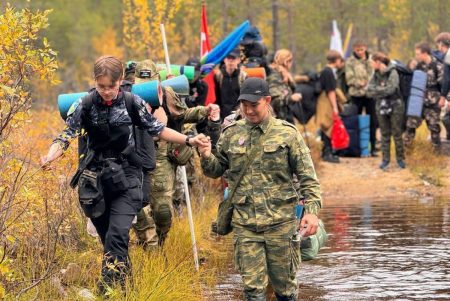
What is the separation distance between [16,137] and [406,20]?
24573mm

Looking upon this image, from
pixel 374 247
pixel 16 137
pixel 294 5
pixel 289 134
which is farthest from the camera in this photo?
pixel 294 5

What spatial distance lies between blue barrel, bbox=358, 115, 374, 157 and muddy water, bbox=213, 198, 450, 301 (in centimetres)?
473

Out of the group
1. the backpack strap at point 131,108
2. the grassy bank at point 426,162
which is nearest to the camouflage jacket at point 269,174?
the backpack strap at point 131,108

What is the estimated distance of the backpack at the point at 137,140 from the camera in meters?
7.16

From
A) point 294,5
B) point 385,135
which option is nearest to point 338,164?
point 385,135

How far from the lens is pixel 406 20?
31859 millimetres

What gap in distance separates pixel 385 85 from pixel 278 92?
2.59m

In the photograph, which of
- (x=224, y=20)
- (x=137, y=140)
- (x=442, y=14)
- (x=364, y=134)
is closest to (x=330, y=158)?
(x=364, y=134)

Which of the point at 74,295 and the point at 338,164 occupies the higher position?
the point at 74,295

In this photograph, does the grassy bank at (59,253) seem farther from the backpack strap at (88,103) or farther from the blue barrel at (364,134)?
the blue barrel at (364,134)

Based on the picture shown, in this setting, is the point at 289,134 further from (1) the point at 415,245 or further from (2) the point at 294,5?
(2) the point at 294,5

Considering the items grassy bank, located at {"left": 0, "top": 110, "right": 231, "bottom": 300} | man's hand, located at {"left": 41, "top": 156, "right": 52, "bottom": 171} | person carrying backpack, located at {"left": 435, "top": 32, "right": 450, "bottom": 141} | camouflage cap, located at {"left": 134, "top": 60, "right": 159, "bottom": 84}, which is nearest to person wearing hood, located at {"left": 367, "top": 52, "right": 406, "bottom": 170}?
person carrying backpack, located at {"left": 435, "top": 32, "right": 450, "bottom": 141}

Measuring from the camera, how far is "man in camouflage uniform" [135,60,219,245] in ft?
29.1

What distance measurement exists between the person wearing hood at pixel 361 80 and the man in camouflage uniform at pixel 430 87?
Answer: 167 centimetres
